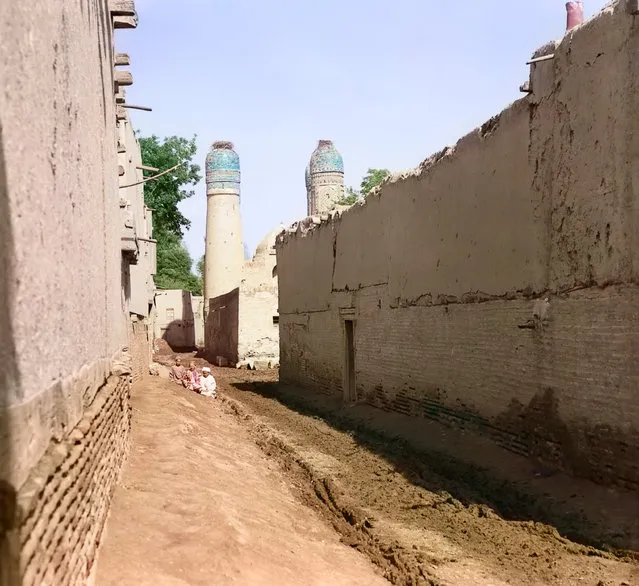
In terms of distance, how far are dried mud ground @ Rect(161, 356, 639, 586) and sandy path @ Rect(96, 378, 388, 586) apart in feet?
1.10

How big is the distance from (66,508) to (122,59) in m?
9.22

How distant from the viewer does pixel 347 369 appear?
16609mm

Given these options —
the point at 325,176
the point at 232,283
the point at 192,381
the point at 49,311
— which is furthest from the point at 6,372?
the point at 325,176

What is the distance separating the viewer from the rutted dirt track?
617 cm

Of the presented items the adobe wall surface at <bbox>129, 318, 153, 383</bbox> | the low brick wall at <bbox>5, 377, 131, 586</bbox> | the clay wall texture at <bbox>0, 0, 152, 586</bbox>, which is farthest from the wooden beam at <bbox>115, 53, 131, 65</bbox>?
the low brick wall at <bbox>5, 377, 131, 586</bbox>

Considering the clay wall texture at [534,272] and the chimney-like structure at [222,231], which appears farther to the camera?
the chimney-like structure at [222,231]

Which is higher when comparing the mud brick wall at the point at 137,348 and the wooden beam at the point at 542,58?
the wooden beam at the point at 542,58

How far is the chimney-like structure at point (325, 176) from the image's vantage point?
3753 cm

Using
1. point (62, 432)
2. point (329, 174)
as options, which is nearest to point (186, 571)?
point (62, 432)

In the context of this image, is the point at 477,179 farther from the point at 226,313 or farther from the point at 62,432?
the point at 226,313

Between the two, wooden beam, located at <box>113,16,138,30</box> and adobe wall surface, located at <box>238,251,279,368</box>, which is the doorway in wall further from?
adobe wall surface, located at <box>238,251,279,368</box>

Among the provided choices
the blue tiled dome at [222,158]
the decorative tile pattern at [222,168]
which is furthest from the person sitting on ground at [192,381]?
the blue tiled dome at [222,158]

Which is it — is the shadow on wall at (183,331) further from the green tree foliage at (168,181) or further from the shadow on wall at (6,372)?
the shadow on wall at (6,372)

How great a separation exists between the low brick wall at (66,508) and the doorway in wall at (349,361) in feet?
34.9
